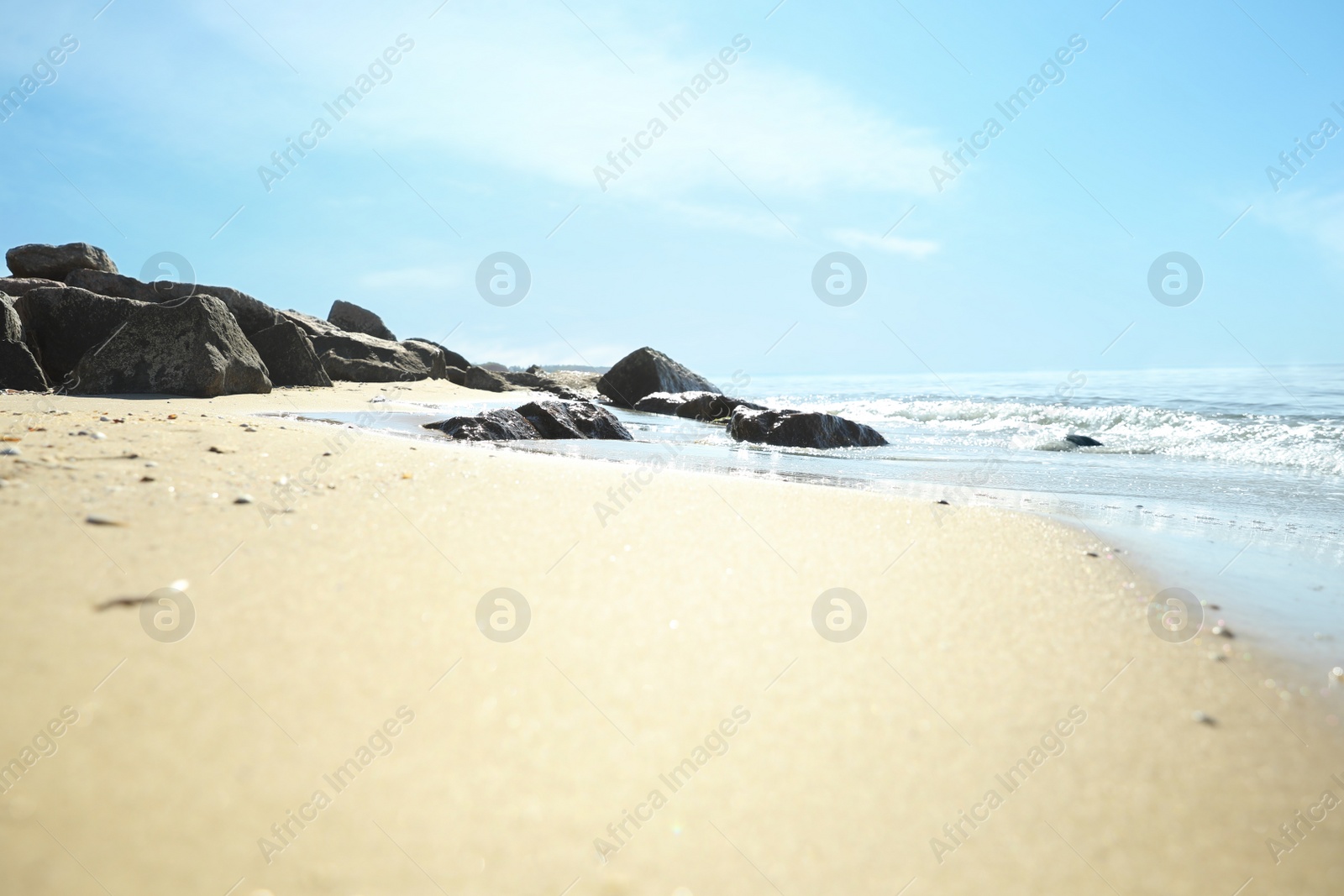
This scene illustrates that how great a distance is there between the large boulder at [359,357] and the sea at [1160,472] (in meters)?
2.63

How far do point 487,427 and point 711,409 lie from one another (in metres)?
7.16

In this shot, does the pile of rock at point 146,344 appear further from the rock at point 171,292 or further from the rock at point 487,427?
the rock at point 487,427

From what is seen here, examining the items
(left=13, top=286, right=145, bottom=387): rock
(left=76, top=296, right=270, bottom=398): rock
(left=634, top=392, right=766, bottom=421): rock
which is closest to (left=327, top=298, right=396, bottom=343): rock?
(left=634, top=392, right=766, bottom=421): rock

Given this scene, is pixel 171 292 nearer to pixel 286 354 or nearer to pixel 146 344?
pixel 286 354

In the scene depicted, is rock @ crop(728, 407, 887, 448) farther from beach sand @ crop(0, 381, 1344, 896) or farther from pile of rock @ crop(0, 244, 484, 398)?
beach sand @ crop(0, 381, 1344, 896)

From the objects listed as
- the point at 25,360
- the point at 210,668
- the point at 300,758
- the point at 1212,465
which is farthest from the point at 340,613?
the point at 1212,465

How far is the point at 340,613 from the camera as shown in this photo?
1.94 metres

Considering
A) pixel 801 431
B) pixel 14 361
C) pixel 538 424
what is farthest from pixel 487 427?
pixel 14 361

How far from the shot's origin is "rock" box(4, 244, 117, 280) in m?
15.1

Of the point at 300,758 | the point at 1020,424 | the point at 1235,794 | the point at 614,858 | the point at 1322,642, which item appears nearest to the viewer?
the point at 614,858

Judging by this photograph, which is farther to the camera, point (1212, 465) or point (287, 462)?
point (1212, 465)

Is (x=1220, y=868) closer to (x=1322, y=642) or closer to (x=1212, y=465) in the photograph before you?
(x=1322, y=642)

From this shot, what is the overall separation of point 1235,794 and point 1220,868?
27 centimetres

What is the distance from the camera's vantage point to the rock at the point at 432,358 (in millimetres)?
19750
